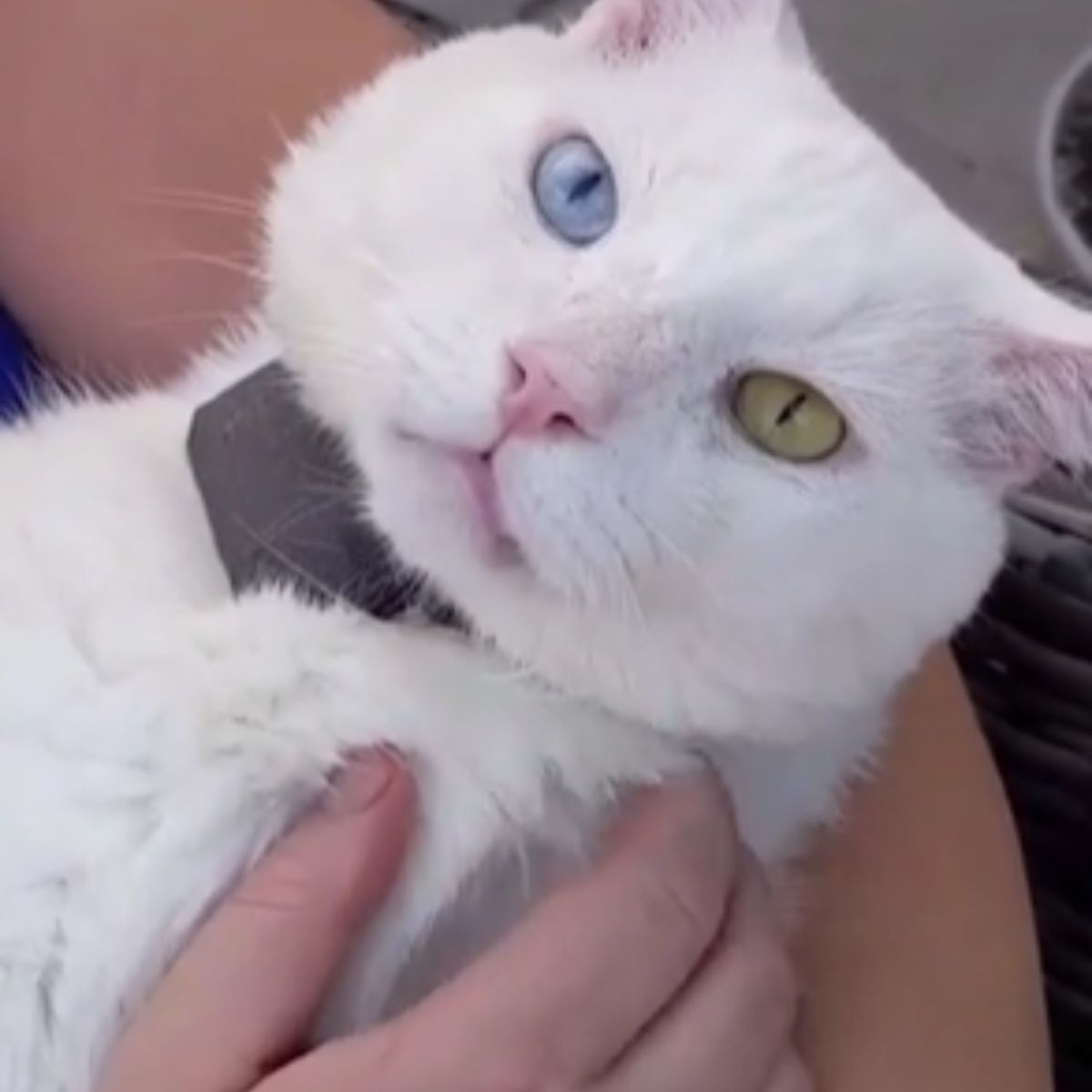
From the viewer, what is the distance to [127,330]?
1.06m

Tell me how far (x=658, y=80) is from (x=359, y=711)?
252 mm

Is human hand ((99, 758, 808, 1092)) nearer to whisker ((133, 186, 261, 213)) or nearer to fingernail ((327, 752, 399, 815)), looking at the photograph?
fingernail ((327, 752, 399, 815))

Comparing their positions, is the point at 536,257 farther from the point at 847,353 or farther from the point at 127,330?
the point at 127,330

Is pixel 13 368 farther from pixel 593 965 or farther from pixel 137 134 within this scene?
pixel 593 965

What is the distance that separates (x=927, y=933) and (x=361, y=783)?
0.99 feet

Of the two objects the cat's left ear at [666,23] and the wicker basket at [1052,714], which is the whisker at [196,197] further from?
the wicker basket at [1052,714]

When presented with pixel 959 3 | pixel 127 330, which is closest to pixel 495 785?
pixel 127 330

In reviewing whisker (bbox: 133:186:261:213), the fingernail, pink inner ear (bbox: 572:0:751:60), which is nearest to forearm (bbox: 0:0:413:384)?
whisker (bbox: 133:186:261:213)

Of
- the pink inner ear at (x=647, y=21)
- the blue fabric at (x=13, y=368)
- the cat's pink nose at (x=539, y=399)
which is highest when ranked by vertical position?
the pink inner ear at (x=647, y=21)

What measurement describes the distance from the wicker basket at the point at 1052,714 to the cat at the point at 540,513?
0.14 m

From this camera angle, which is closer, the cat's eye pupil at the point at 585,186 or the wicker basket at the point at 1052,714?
the cat's eye pupil at the point at 585,186

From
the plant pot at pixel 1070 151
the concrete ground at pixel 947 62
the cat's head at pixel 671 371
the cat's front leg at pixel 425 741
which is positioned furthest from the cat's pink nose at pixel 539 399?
the concrete ground at pixel 947 62

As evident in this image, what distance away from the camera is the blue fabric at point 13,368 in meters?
1.00

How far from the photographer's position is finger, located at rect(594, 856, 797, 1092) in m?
0.70
